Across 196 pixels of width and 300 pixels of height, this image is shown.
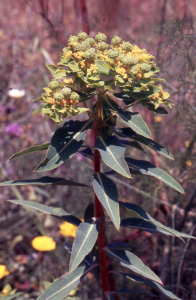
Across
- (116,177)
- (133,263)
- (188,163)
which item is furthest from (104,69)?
(116,177)

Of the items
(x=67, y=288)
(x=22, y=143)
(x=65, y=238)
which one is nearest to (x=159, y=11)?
(x=22, y=143)

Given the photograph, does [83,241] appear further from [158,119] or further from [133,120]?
[158,119]

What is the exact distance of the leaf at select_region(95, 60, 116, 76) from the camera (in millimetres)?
880

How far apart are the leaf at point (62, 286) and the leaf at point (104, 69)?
2.65 ft

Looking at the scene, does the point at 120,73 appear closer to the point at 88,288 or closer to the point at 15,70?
the point at 88,288

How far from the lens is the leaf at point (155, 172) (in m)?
1.02

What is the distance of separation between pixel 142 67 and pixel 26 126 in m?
2.39

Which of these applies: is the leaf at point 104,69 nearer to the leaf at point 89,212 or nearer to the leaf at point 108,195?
the leaf at point 108,195

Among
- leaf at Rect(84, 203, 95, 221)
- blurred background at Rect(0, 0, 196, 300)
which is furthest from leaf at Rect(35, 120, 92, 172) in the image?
blurred background at Rect(0, 0, 196, 300)

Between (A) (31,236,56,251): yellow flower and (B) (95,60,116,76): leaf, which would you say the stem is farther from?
(A) (31,236,56,251): yellow flower

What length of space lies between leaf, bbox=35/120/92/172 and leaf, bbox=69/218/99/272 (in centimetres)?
27

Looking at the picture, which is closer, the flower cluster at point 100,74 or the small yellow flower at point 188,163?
the flower cluster at point 100,74

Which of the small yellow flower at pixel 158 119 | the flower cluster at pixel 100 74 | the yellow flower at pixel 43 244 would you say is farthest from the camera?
the small yellow flower at pixel 158 119

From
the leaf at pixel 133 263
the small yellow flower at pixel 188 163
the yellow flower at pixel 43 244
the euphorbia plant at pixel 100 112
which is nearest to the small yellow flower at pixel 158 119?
the small yellow flower at pixel 188 163
